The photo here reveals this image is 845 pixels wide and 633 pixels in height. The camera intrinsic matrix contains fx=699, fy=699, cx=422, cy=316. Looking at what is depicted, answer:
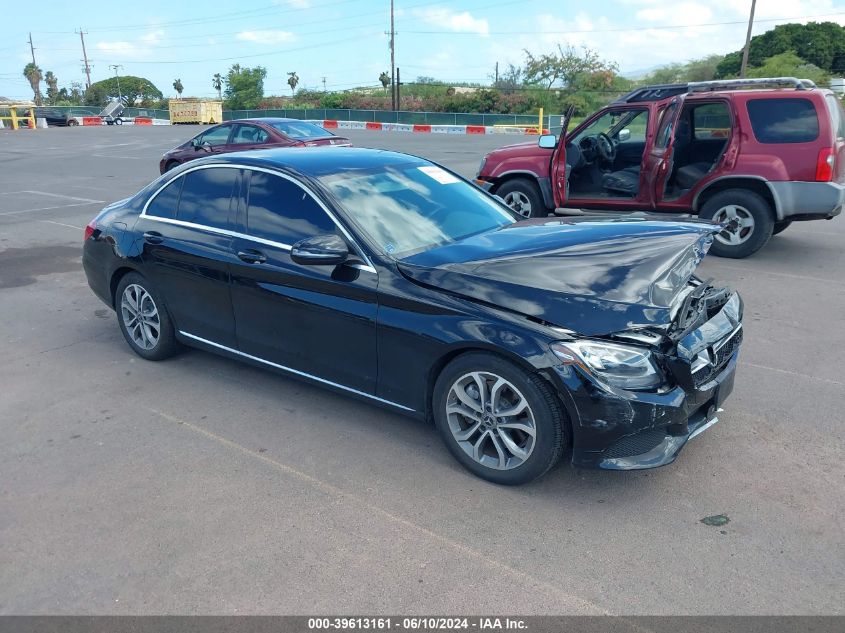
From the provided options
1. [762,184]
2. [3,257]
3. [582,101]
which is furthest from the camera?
[582,101]

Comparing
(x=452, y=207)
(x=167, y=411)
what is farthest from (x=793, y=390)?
(x=167, y=411)

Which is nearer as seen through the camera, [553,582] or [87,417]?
[553,582]

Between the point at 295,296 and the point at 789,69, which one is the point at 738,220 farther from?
the point at 789,69

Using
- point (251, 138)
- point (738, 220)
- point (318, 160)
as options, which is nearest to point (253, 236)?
point (318, 160)

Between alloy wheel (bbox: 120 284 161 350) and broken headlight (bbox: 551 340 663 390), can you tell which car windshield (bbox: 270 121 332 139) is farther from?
broken headlight (bbox: 551 340 663 390)

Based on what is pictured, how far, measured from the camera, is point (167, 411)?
467cm

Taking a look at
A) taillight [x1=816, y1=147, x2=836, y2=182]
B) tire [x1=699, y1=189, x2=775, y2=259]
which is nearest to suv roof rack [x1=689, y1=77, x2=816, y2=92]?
taillight [x1=816, y1=147, x2=836, y2=182]

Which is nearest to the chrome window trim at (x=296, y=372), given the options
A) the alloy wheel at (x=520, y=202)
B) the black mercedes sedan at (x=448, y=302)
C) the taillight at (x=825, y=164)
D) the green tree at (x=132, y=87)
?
the black mercedes sedan at (x=448, y=302)

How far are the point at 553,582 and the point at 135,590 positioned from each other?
5.84 ft

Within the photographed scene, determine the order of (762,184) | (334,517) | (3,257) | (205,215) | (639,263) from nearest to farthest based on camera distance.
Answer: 1. (334,517)
2. (639,263)
3. (205,215)
4. (762,184)
5. (3,257)

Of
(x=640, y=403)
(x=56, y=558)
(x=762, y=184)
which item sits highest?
(x=762, y=184)

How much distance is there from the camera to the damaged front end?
10.9ft

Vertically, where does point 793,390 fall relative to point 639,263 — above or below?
below

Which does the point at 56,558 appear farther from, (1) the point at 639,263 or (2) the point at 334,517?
(1) the point at 639,263
